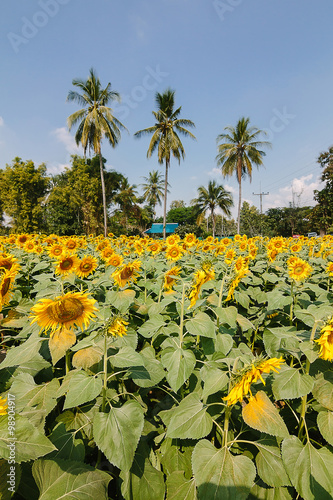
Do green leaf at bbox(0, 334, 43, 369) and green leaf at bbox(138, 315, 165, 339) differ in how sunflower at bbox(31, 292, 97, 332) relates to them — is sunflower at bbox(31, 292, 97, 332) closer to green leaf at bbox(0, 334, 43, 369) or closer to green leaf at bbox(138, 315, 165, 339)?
green leaf at bbox(0, 334, 43, 369)

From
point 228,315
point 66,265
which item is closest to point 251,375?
point 228,315

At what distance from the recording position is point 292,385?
107 cm

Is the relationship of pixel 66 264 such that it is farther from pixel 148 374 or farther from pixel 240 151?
pixel 240 151

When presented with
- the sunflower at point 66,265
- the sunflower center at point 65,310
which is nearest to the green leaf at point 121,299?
the sunflower center at point 65,310

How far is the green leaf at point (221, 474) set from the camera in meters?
0.89

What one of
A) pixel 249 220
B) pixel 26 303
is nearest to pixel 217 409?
pixel 26 303

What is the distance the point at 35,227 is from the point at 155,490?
944 inches

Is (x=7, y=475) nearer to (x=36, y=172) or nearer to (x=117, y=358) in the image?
(x=117, y=358)

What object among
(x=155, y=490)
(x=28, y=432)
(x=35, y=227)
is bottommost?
(x=155, y=490)

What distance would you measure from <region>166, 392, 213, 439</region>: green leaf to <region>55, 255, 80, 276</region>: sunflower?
5.80 ft

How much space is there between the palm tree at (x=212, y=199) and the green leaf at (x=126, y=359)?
35925 millimetres

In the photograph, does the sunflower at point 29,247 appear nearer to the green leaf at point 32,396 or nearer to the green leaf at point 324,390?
the green leaf at point 32,396

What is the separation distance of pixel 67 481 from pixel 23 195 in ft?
82.1

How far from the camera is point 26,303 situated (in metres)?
1.99
